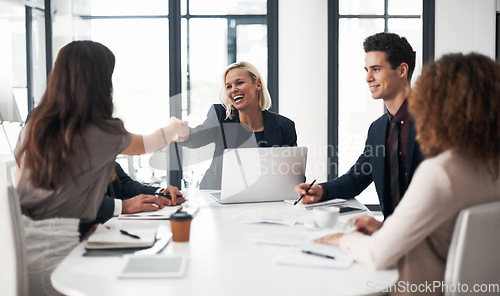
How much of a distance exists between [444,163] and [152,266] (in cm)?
81

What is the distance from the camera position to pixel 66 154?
5.56ft

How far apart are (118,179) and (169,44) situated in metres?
3.11

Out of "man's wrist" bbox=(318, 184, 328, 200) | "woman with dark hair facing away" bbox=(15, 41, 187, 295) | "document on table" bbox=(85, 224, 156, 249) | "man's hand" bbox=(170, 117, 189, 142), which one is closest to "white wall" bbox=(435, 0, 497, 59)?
"man's wrist" bbox=(318, 184, 328, 200)

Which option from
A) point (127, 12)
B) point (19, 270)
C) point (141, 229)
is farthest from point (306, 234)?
point (127, 12)

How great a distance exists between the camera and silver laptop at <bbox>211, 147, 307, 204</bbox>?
230 centimetres

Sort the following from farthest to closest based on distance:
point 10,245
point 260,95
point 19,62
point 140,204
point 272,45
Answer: point 272,45 < point 19,62 < point 260,95 < point 140,204 < point 10,245

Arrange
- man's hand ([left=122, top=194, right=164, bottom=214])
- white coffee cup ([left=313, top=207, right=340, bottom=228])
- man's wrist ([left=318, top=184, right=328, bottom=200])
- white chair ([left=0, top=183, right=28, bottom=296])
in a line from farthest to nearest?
1. man's wrist ([left=318, top=184, right=328, bottom=200])
2. man's hand ([left=122, top=194, right=164, bottom=214])
3. white coffee cup ([left=313, top=207, right=340, bottom=228])
4. white chair ([left=0, top=183, right=28, bottom=296])

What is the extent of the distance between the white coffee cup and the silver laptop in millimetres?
541

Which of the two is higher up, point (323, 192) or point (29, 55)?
point (29, 55)

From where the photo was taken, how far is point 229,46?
18.1ft

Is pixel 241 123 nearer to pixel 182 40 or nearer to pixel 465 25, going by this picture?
pixel 182 40

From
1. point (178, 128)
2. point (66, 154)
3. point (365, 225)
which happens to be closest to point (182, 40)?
point (178, 128)

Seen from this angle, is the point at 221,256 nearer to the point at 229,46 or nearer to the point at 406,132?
the point at 406,132

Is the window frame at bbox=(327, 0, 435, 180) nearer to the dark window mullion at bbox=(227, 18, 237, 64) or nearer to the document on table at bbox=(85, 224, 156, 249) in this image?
the dark window mullion at bbox=(227, 18, 237, 64)
